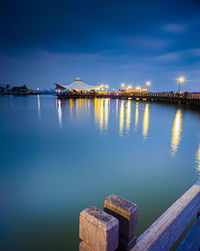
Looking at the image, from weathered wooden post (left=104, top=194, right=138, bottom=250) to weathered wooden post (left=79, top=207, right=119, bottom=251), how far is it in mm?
116

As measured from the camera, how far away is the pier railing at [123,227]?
973mm

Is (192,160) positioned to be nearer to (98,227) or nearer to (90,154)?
(90,154)

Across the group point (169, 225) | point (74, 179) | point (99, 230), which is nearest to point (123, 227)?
point (99, 230)

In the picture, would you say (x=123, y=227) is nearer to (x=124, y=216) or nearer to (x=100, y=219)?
(x=124, y=216)

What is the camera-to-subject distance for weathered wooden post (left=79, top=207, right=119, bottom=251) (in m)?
0.95

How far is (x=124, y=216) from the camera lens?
1095 mm

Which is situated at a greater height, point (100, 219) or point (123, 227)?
point (100, 219)

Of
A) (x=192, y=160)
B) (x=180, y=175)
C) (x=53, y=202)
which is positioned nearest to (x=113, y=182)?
(x=53, y=202)

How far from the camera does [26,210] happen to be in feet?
15.0

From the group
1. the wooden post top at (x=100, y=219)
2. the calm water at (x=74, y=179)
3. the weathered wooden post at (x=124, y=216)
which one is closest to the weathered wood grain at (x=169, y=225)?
the weathered wooden post at (x=124, y=216)

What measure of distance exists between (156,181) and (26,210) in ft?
13.4

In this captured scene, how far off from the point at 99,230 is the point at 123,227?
0.23m

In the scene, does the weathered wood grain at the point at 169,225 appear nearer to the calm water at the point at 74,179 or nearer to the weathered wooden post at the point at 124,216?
the weathered wooden post at the point at 124,216

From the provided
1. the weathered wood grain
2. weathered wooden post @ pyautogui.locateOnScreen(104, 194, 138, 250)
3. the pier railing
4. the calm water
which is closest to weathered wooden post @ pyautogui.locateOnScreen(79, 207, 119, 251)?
the pier railing
